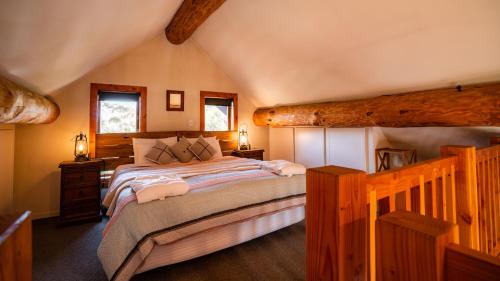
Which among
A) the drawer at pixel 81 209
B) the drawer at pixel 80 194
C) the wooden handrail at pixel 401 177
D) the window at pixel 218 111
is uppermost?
the window at pixel 218 111

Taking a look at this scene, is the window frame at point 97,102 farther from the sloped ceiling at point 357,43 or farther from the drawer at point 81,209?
the sloped ceiling at point 357,43

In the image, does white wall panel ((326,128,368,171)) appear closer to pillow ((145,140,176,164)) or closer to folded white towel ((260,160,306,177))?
folded white towel ((260,160,306,177))

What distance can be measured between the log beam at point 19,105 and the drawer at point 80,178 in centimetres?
80

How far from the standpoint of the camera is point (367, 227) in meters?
0.81

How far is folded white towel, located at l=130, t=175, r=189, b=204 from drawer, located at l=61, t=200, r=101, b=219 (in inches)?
60.5

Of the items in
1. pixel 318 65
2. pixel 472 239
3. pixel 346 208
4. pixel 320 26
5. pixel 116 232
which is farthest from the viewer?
pixel 318 65

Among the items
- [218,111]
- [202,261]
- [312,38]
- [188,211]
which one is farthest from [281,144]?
[188,211]

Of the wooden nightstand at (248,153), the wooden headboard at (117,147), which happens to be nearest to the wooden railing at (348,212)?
the wooden nightstand at (248,153)

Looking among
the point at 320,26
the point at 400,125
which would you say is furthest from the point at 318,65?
the point at 400,125

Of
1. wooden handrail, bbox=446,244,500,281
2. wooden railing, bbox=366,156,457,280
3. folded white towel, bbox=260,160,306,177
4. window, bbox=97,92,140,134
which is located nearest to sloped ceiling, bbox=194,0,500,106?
wooden railing, bbox=366,156,457,280

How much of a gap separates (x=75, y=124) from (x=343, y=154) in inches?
176

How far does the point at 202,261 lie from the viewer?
2.15 metres

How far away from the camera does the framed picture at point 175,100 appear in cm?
427

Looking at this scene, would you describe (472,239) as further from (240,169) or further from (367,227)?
(240,169)
